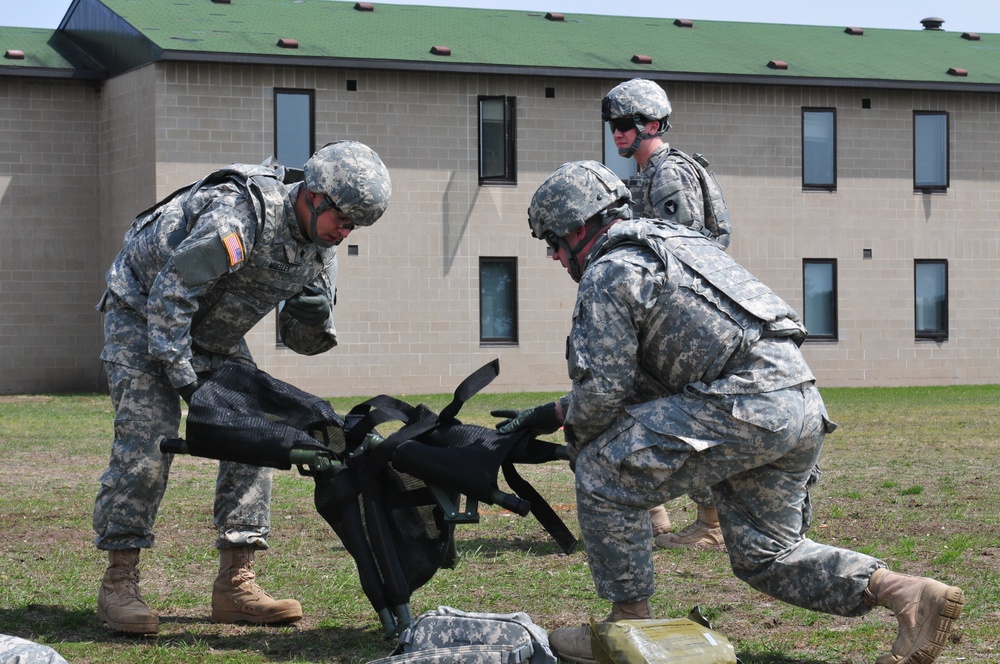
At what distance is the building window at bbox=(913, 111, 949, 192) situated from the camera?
93.9 ft

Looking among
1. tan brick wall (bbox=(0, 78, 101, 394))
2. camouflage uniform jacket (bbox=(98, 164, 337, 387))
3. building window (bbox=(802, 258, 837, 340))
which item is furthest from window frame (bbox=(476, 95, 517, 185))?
camouflage uniform jacket (bbox=(98, 164, 337, 387))

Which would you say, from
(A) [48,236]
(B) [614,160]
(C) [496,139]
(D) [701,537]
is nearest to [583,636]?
(D) [701,537]

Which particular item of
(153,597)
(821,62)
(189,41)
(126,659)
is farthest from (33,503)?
(821,62)

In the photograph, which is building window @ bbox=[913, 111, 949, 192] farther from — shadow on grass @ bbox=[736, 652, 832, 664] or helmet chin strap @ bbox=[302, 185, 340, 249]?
shadow on grass @ bbox=[736, 652, 832, 664]

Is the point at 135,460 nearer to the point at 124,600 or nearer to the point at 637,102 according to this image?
the point at 124,600

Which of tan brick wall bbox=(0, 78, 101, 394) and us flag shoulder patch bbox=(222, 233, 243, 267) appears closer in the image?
us flag shoulder patch bbox=(222, 233, 243, 267)

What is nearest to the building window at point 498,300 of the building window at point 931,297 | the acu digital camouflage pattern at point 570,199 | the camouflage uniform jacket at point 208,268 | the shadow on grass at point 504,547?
the building window at point 931,297

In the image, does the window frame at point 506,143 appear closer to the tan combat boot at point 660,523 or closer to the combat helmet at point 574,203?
the tan combat boot at point 660,523

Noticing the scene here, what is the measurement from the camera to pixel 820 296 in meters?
28.2

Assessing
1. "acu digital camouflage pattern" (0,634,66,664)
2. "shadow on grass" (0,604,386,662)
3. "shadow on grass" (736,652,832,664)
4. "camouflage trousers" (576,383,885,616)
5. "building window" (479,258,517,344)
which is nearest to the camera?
"acu digital camouflage pattern" (0,634,66,664)

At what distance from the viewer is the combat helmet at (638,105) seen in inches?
315

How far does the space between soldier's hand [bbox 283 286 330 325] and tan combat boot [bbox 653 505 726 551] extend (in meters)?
2.60

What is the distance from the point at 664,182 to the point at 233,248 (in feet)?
9.46

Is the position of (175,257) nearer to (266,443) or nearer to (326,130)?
(266,443)
